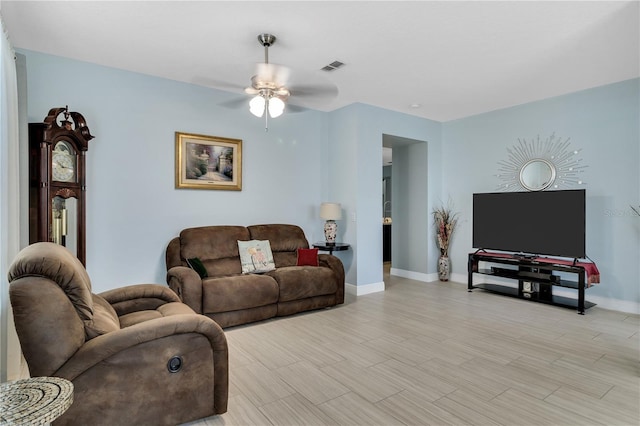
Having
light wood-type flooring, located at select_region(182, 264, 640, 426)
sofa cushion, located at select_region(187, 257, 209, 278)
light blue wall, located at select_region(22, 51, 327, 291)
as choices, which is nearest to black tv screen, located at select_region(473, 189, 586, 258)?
light wood-type flooring, located at select_region(182, 264, 640, 426)

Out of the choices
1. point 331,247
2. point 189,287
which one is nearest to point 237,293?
point 189,287

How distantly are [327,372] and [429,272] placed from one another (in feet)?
12.7

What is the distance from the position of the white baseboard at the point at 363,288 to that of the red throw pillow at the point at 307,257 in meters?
0.96

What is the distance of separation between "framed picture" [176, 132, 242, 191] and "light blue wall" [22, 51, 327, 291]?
9cm

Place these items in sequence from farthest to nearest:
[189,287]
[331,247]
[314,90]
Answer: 1. [331,247]
2. [189,287]
3. [314,90]

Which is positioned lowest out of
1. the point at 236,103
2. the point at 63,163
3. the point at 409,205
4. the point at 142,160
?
the point at 409,205

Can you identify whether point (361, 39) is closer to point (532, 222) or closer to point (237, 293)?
point (237, 293)

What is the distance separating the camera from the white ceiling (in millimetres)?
2785

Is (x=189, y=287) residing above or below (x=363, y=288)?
above

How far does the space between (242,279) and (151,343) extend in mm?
1925

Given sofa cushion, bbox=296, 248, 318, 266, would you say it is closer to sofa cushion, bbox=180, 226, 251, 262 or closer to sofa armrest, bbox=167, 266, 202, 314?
sofa cushion, bbox=180, 226, 251, 262

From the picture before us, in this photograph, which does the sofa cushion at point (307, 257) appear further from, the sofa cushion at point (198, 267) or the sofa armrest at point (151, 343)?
the sofa armrest at point (151, 343)

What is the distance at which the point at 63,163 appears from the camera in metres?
3.29

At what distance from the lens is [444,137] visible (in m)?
6.35
